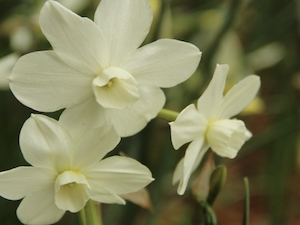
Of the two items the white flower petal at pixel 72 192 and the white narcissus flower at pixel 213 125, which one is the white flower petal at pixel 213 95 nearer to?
the white narcissus flower at pixel 213 125

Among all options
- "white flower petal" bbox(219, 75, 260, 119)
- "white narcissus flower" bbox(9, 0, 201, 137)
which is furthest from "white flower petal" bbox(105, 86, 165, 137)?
"white flower petal" bbox(219, 75, 260, 119)

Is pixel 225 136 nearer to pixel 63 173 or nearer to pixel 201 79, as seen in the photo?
pixel 63 173

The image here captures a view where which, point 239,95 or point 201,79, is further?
point 201,79

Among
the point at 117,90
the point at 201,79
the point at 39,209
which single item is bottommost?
the point at 201,79

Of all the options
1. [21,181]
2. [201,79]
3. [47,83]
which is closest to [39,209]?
[21,181]

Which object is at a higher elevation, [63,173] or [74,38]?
[74,38]

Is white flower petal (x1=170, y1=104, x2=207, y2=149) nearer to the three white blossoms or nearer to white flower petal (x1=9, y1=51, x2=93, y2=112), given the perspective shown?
the three white blossoms

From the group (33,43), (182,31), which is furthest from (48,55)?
(182,31)

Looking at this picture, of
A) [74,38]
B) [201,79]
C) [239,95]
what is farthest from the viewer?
[201,79]
